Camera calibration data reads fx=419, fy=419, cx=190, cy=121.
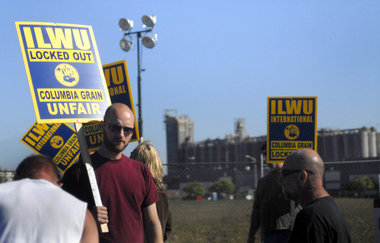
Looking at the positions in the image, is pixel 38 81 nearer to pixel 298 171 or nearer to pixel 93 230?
pixel 93 230

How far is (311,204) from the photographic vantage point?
2549 mm

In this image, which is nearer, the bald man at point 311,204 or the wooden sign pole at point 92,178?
the bald man at point 311,204

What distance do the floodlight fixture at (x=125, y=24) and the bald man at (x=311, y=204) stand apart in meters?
12.6

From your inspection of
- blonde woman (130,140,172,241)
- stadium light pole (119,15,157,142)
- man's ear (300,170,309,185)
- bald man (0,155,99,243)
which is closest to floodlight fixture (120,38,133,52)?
stadium light pole (119,15,157,142)

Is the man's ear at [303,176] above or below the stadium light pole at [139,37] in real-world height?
below

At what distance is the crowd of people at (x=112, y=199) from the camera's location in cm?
197

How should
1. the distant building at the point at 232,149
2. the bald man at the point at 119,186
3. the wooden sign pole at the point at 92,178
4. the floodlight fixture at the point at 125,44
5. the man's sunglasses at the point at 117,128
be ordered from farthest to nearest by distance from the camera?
1. the distant building at the point at 232,149
2. the floodlight fixture at the point at 125,44
3. the man's sunglasses at the point at 117,128
4. the bald man at the point at 119,186
5. the wooden sign pole at the point at 92,178

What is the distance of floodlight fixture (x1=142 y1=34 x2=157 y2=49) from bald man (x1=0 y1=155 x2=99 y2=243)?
12.5 metres

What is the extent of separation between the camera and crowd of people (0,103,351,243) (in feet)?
6.47

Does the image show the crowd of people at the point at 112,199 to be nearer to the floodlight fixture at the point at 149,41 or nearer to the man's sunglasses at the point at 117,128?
the man's sunglasses at the point at 117,128

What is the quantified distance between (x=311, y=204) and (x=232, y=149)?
77.6m

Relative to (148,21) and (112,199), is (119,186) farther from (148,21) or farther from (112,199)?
(148,21)

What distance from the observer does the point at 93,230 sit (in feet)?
7.09

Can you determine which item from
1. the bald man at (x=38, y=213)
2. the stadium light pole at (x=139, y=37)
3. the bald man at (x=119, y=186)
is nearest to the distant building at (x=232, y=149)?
the stadium light pole at (x=139, y=37)
